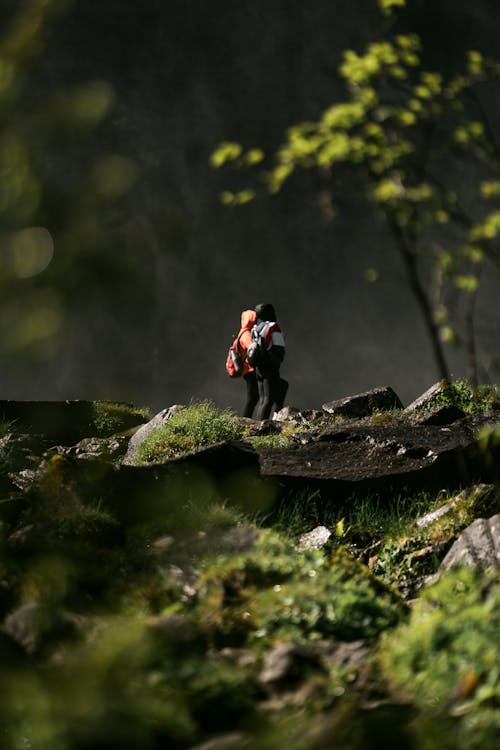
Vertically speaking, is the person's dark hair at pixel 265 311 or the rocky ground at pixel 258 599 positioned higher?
the person's dark hair at pixel 265 311

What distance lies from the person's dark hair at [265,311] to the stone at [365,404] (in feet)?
7.37

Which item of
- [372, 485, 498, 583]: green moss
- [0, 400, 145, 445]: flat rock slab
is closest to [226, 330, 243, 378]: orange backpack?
[0, 400, 145, 445]: flat rock slab

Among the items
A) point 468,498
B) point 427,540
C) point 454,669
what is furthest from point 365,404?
point 454,669

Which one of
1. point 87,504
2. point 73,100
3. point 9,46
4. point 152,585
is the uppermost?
point 9,46

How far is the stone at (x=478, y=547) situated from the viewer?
19.9 ft

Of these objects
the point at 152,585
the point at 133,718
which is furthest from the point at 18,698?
the point at 152,585

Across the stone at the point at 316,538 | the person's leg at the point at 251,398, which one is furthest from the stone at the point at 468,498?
the person's leg at the point at 251,398

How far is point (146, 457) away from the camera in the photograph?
13.1 m

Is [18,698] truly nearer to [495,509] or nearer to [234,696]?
[234,696]

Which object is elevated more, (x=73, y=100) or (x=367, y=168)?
(x=367, y=168)

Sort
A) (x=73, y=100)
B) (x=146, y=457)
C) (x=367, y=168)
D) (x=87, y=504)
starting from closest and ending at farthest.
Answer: (x=73, y=100)
(x=367, y=168)
(x=87, y=504)
(x=146, y=457)

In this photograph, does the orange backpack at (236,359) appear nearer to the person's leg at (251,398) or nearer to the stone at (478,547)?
the person's leg at (251,398)

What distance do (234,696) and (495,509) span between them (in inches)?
181

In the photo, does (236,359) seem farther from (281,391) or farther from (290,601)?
(290,601)
